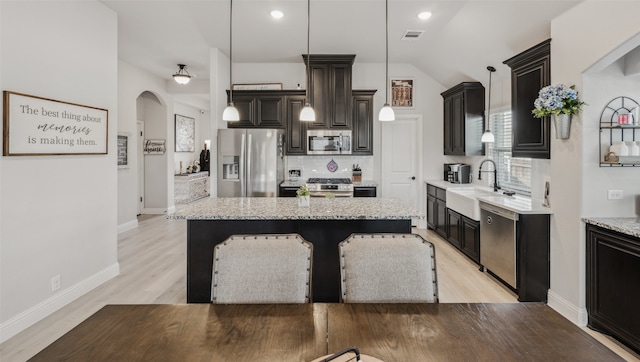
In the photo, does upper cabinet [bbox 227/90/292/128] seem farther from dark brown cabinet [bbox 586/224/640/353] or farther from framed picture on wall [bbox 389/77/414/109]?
dark brown cabinet [bbox 586/224/640/353]

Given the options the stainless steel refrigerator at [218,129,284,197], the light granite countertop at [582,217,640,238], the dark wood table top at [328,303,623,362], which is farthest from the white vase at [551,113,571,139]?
the stainless steel refrigerator at [218,129,284,197]

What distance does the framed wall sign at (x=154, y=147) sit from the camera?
24.6 feet

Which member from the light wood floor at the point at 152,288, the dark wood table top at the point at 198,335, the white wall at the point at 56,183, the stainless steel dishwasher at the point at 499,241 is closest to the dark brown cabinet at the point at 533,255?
the stainless steel dishwasher at the point at 499,241

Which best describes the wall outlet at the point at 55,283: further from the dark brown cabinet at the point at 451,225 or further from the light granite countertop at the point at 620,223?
the light granite countertop at the point at 620,223

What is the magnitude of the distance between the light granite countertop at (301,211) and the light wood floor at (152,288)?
1014 millimetres

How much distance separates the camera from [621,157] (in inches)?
103

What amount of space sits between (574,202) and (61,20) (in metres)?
4.69

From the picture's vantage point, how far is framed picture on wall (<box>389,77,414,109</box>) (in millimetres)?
6199

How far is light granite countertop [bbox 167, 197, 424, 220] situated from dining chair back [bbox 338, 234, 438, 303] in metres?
1.06

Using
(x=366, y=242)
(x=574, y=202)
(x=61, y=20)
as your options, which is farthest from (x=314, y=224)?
(x=61, y=20)

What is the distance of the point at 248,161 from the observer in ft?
16.4

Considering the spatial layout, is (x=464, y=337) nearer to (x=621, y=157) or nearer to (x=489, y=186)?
(x=621, y=157)

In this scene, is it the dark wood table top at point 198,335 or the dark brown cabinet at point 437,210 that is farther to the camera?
the dark brown cabinet at point 437,210

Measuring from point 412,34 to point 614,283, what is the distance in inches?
142
